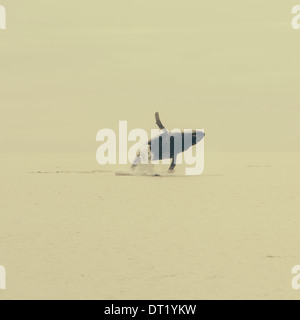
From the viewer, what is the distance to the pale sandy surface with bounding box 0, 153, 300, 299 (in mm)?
12742

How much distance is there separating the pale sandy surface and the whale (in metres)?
15.6

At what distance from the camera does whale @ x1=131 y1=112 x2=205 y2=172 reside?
4528 centimetres

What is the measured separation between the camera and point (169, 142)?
149 feet

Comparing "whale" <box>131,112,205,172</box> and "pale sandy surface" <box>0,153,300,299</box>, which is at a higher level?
"whale" <box>131,112,205,172</box>

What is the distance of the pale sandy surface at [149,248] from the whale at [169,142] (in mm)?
15610

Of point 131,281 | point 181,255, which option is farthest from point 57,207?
point 131,281

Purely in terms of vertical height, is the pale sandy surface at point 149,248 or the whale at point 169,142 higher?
the whale at point 169,142

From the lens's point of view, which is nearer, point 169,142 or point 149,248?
point 149,248

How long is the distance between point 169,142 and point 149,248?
28.9m

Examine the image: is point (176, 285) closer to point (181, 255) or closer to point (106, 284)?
point (106, 284)

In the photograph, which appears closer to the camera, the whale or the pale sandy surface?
the pale sandy surface

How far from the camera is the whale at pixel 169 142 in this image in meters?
45.3

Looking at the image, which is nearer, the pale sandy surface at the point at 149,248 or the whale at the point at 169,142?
the pale sandy surface at the point at 149,248
